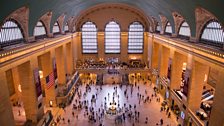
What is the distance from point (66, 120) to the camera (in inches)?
862

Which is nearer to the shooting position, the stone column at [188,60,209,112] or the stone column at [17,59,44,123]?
the stone column at [17,59,44,123]

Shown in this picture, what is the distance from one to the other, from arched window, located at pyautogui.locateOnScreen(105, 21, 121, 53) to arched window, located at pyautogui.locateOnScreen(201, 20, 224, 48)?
2165cm

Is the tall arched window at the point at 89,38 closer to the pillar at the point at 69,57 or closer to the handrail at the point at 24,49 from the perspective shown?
the pillar at the point at 69,57

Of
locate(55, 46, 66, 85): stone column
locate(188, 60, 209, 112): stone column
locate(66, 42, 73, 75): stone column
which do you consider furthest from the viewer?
locate(66, 42, 73, 75): stone column

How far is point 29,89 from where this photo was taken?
18281 millimetres

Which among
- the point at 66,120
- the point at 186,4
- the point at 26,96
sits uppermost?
the point at 186,4

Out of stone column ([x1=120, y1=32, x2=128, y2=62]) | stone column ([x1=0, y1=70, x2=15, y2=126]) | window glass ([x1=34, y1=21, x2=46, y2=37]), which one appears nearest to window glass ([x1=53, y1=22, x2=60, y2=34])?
window glass ([x1=34, y1=21, x2=46, y2=37])

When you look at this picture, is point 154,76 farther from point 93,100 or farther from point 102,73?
point 93,100

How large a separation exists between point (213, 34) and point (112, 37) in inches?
931

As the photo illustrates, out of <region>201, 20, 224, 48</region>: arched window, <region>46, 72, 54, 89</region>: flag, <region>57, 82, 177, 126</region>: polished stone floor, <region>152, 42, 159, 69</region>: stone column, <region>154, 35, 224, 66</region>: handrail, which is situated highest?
<region>201, 20, 224, 48</region>: arched window

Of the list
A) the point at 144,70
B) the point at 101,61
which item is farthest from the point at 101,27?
the point at 144,70

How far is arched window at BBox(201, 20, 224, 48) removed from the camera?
49.4 ft

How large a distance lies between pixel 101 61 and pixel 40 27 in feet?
59.9

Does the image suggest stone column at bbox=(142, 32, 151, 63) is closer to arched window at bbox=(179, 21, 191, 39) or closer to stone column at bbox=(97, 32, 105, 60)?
stone column at bbox=(97, 32, 105, 60)
